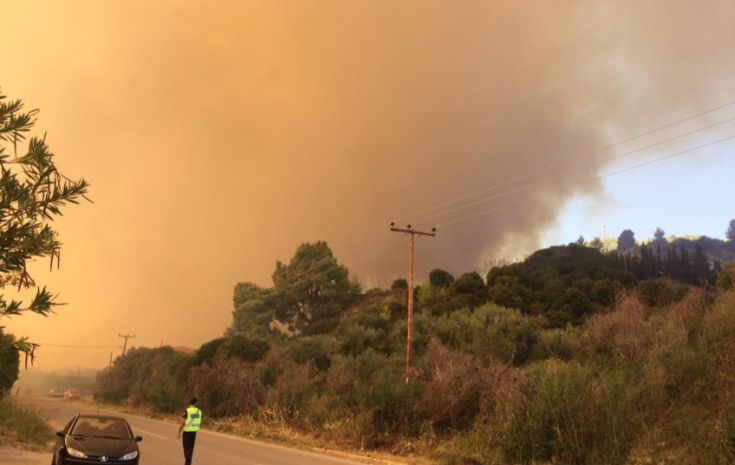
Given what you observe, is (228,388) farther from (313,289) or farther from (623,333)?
(313,289)

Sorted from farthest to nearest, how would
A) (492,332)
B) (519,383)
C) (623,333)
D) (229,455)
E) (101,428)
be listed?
(492,332)
(623,333)
(229,455)
(519,383)
(101,428)

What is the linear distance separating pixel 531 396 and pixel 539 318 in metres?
27.0

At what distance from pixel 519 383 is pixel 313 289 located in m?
74.9

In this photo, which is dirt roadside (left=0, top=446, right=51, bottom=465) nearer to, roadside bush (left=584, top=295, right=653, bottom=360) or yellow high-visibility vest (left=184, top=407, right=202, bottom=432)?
yellow high-visibility vest (left=184, top=407, right=202, bottom=432)

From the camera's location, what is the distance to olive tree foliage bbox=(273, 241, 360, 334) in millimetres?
87062

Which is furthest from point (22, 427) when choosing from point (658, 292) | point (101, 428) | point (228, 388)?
point (658, 292)

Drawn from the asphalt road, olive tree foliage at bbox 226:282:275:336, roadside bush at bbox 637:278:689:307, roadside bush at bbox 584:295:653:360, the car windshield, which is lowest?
the asphalt road

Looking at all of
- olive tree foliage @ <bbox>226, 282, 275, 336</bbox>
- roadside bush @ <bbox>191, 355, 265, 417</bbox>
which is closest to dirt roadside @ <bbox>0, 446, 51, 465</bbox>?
roadside bush @ <bbox>191, 355, 265, 417</bbox>

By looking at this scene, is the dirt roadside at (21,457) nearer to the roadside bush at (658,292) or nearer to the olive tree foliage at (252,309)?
the roadside bush at (658,292)

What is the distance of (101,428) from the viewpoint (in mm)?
12391

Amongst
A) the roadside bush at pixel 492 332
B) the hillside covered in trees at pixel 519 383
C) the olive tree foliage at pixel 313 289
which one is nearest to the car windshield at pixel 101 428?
the hillside covered in trees at pixel 519 383

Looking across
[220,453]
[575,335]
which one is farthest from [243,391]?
[575,335]

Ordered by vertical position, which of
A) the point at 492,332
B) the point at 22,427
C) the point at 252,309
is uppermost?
the point at 252,309

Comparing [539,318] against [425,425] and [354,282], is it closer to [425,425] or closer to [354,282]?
[425,425]
